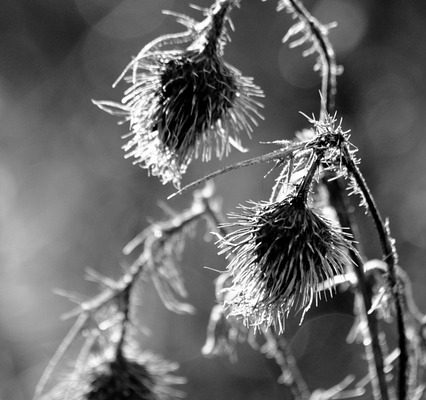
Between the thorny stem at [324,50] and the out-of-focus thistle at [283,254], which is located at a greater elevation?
the thorny stem at [324,50]

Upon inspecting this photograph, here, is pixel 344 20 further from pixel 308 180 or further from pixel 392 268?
pixel 308 180

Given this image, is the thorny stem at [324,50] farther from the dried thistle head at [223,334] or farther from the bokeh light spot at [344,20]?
the bokeh light spot at [344,20]

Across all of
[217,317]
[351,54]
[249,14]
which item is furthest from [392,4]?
[217,317]

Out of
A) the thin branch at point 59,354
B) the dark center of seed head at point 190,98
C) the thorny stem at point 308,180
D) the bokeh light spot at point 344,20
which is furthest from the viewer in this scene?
the bokeh light spot at point 344,20

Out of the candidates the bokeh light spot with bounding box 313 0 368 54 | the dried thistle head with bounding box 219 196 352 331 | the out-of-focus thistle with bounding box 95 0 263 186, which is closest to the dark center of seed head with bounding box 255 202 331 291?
the dried thistle head with bounding box 219 196 352 331

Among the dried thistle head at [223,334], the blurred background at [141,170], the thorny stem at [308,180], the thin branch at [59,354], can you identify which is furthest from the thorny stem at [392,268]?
the blurred background at [141,170]

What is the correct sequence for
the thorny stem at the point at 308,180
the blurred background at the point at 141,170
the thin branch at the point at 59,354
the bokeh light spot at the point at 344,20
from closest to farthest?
the thorny stem at the point at 308,180 → the thin branch at the point at 59,354 → the blurred background at the point at 141,170 → the bokeh light spot at the point at 344,20

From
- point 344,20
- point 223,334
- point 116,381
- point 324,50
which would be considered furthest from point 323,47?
point 344,20
